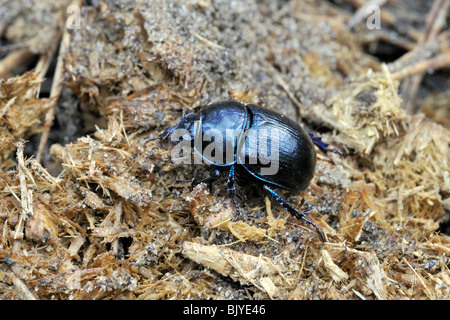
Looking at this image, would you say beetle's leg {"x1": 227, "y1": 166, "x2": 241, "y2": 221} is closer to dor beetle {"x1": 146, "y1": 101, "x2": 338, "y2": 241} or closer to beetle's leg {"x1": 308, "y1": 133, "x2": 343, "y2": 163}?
dor beetle {"x1": 146, "y1": 101, "x2": 338, "y2": 241}

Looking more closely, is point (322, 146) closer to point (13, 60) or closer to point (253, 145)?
point (253, 145)

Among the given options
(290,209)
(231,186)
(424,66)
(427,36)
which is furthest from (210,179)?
(427,36)

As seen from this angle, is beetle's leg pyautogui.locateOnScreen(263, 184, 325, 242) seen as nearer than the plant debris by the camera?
No

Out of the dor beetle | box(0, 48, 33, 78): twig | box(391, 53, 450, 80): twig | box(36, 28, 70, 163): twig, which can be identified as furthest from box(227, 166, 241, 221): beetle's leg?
box(0, 48, 33, 78): twig

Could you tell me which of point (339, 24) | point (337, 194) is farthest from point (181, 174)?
point (339, 24)

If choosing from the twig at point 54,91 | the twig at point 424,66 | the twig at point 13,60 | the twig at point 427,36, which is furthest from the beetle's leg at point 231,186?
the twig at point 427,36

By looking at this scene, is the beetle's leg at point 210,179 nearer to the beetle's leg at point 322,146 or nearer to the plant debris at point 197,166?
the plant debris at point 197,166

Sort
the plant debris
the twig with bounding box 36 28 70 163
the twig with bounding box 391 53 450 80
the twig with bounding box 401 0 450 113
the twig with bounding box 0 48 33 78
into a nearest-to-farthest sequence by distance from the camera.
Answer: the plant debris, the twig with bounding box 36 28 70 163, the twig with bounding box 0 48 33 78, the twig with bounding box 391 53 450 80, the twig with bounding box 401 0 450 113
